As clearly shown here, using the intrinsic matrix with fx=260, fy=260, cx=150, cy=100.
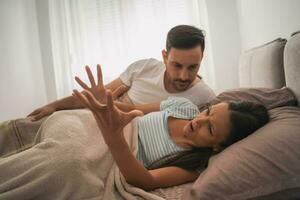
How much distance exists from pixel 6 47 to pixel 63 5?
2.46 feet

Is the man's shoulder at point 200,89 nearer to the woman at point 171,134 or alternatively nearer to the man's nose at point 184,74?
the man's nose at point 184,74

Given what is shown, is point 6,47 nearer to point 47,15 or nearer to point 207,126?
point 47,15

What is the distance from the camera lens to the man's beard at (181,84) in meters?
1.39

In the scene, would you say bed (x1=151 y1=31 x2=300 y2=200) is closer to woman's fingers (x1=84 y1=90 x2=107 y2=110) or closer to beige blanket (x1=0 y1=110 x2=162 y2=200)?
beige blanket (x1=0 y1=110 x2=162 y2=200)

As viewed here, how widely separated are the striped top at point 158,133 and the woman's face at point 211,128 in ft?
0.26

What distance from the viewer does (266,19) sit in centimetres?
164

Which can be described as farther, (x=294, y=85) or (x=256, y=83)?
(x=256, y=83)

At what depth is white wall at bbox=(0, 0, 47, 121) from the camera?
2139mm

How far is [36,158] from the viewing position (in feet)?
2.45

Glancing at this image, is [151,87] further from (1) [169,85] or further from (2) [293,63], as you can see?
(2) [293,63]

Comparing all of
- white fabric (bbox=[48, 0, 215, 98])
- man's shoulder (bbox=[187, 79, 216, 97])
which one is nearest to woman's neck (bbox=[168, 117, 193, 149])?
man's shoulder (bbox=[187, 79, 216, 97])

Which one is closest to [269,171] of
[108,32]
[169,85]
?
[169,85]

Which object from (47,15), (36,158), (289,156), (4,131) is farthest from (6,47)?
(289,156)

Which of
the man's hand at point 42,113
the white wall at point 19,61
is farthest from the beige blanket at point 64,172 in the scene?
the white wall at point 19,61
